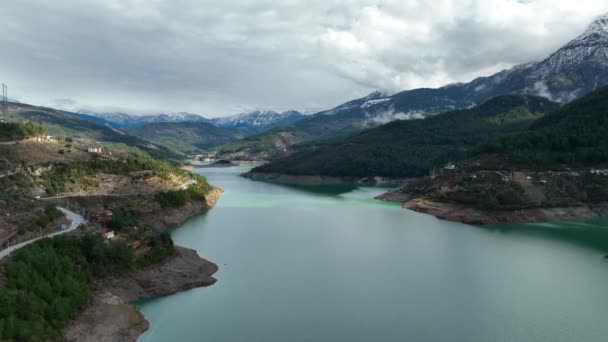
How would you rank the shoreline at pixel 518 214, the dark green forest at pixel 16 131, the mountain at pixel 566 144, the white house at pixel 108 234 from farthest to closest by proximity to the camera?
the mountain at pixel 566 144 < the dark green forest at pixel 16 131 < the shoreline at pixel 518 214 < the white house at pixel 108 234

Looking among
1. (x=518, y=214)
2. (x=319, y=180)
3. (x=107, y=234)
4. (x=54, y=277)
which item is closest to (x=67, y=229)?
(x=107, y=234)

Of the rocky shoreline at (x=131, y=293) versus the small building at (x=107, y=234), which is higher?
the small building at (x=107, y=234)

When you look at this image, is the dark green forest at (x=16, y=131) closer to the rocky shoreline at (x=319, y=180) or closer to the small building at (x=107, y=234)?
the small building at (x=107, y=234)

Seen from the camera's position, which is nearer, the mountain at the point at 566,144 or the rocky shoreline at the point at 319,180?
the mountain at the point at 566,144

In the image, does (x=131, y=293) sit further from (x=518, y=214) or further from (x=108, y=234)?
(x=518, y=214)

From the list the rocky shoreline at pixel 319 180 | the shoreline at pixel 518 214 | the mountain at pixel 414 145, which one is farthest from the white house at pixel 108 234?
the mountain at pixel 414 145

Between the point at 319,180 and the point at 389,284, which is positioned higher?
the point at 319,180

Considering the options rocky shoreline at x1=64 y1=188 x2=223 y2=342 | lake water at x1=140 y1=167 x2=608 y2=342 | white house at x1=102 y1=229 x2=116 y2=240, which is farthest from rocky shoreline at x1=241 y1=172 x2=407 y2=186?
white house at x1=102 y1=229 x2=116 y2=240
